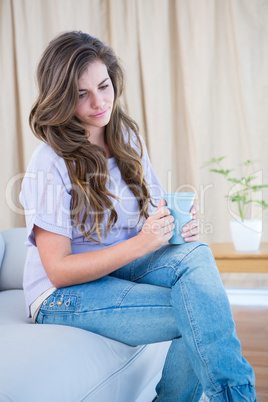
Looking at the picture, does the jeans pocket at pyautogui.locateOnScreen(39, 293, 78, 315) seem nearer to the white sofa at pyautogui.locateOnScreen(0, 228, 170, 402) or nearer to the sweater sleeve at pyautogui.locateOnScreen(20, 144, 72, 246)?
the white sofa at pyautogui.locateOnScreen(0, 228, 170, 402)

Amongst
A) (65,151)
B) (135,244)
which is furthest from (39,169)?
(135,244)

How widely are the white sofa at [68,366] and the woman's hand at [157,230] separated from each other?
266 millimetres

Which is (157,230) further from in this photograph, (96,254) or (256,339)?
(256,339)

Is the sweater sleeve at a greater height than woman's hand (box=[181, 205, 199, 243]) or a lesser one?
greater

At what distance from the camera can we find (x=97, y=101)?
1.32 m

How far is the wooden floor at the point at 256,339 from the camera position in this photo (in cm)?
166

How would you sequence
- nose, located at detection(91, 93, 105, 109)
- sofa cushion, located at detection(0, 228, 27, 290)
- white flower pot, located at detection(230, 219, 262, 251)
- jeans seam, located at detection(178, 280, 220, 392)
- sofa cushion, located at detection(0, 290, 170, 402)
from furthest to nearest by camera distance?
white flower pot, located at detection(230, 219, 262, 251), sofa cushion, located at detection(0, 228, 27, 290), nose, located at detection(91, 93, 105, 109), jeans seam, located at detection(178, 280, 220, 392), sofa cushion, located at detection(0, 290, 170, 402)

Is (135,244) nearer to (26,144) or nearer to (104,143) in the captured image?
(104,143)

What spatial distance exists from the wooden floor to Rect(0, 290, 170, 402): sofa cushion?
0.57m

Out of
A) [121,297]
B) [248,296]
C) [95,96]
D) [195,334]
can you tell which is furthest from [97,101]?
[248,296]

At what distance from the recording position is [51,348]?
1011 mm

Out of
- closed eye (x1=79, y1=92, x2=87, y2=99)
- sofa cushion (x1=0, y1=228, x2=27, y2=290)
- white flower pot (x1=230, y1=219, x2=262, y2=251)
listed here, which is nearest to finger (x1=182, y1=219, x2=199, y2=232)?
closed eye (x1=79, y1=92, x2=87, y2=99)

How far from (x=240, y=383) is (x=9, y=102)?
9.29 ft

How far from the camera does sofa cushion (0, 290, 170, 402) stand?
0.89 metres
